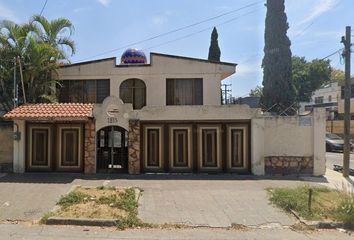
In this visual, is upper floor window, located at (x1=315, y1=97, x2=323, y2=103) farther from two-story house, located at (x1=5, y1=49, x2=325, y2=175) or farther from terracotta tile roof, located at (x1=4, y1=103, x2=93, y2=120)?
terracotta tile roof, located at (x1=4, y1=103, x2=93, y2=120)

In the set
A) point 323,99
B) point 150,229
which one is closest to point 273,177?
point 150,229

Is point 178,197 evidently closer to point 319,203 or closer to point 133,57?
point 319,203

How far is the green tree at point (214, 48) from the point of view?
30.5 meters

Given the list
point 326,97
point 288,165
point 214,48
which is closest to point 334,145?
point 214,48

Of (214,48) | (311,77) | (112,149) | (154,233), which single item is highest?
(311,77)

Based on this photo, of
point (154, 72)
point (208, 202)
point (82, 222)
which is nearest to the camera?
point (82, 222)

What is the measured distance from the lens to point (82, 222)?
9.36 m

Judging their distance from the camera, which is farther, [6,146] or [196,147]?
[6,146]

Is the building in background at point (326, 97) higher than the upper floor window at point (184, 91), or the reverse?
the building in background at point (326, 97)

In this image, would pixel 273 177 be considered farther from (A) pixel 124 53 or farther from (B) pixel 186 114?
(A) pixel 124 53

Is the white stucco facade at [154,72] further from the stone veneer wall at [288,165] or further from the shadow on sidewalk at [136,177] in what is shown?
the shadow on sidewalk at [136,177]

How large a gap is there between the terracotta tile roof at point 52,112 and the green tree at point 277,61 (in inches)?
569

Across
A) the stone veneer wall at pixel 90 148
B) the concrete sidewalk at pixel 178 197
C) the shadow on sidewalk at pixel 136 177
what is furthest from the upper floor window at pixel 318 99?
the stone veneer wall at pixel 90 148

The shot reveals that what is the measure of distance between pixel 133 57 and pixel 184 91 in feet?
10.6
